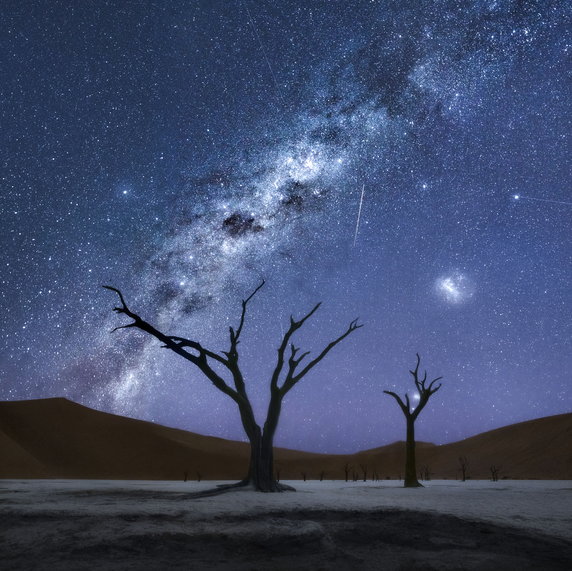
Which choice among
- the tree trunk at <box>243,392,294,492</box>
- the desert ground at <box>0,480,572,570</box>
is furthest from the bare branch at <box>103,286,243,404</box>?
the desert ground at <box>0,480,572,570</box>

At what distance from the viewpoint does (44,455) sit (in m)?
60.8

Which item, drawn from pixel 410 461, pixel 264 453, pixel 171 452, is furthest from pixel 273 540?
pixel 171 452

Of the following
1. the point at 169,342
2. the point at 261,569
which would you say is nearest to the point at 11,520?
the point at 261,569

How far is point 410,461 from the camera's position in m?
24.9

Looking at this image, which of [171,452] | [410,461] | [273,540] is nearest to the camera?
[273,540]

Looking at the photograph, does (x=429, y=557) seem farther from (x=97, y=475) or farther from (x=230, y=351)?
(x=97, y=475)

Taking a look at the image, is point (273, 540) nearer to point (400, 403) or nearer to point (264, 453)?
point (264, 453)

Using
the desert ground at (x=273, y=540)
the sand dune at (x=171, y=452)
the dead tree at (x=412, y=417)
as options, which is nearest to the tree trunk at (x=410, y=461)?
the dead tree at (x=412, y=417)

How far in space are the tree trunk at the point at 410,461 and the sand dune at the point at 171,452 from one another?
3246 centimetres

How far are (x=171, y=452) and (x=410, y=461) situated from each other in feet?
164

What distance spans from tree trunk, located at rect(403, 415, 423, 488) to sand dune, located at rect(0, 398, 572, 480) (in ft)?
106

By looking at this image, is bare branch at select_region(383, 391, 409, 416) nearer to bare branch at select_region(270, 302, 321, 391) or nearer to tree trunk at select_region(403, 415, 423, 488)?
tree trunk at select_region(403, 415, 423, 488)

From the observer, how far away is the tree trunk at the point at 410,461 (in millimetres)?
24297

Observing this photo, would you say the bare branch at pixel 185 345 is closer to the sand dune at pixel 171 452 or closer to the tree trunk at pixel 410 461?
the tree trunk at pixel 410 461
